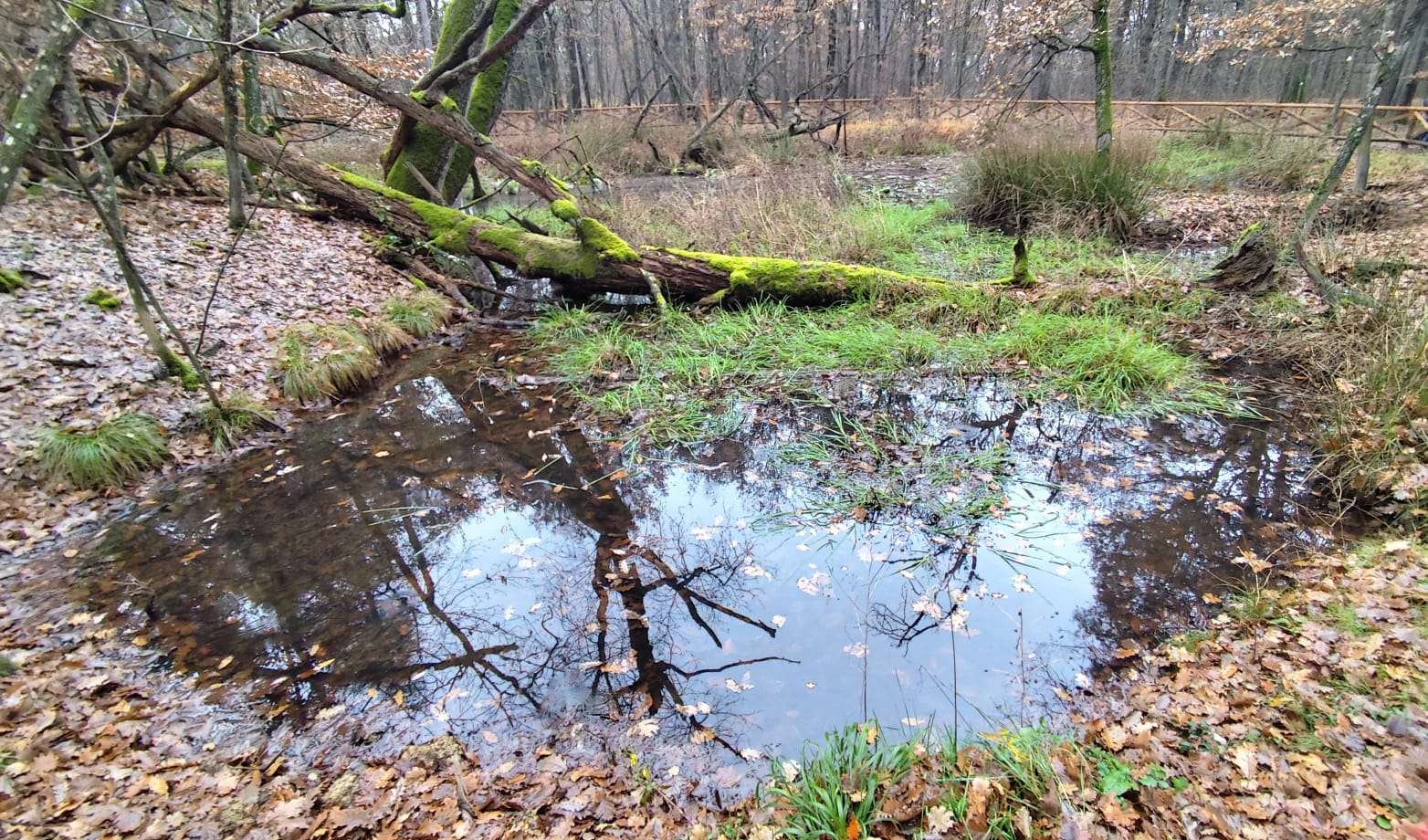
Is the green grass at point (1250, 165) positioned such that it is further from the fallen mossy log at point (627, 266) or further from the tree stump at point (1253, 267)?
the fallen mossy log at point (627, 266)

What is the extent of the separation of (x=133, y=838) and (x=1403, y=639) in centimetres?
487

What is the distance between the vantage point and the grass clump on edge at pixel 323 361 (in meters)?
5.97

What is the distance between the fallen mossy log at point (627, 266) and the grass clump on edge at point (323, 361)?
85.6 inches

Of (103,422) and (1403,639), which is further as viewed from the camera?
(103,422)

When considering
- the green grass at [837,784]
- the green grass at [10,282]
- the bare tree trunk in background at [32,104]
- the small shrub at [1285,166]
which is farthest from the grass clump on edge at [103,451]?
the small shrub at [1285,166]

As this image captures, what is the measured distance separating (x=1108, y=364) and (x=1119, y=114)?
17190 millimetres

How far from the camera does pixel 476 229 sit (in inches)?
333

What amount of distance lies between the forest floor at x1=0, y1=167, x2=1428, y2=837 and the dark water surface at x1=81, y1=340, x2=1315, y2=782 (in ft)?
0.64

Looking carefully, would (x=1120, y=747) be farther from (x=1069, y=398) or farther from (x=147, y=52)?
(x=147, y=52)

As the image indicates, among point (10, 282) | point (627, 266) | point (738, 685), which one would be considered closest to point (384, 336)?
point (627, 266)

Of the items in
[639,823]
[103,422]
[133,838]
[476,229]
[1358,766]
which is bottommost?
[639,823]

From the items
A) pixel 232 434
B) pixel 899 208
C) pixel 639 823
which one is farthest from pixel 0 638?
pixel 899 208

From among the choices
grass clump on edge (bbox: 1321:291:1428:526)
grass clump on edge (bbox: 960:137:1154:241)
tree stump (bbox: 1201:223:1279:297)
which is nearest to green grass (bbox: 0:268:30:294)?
grass clump on edge (bbox: 1321:291:1428:526)

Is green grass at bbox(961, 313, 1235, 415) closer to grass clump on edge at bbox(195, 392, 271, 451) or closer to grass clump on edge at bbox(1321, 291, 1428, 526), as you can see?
grass clump on edge at bbox(1321, 291, 1428, 526)
